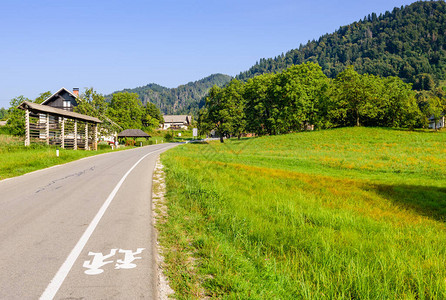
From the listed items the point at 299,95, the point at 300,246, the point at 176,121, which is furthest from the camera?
the point at 176,121

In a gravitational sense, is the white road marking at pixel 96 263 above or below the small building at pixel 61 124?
below

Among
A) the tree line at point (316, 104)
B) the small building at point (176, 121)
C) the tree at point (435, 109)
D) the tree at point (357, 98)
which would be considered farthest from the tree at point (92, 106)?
the small building at point (176, 121)

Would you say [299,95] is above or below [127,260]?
above

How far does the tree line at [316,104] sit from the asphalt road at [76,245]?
158ft

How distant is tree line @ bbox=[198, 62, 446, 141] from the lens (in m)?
55.9

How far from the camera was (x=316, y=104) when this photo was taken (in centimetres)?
6094

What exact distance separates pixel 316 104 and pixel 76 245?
62982mm

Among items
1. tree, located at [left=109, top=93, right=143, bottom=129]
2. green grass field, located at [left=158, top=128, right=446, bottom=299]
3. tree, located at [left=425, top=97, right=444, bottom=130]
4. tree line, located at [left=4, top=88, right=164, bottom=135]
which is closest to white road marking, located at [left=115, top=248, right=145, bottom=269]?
green grass field, located at [left=158, top=128, right=446, bottom=299]

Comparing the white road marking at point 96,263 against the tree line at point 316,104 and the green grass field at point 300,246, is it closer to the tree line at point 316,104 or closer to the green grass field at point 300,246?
the green grass field at point 300,246

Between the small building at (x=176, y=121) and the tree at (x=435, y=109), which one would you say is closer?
the tree at (x=435, y=109)

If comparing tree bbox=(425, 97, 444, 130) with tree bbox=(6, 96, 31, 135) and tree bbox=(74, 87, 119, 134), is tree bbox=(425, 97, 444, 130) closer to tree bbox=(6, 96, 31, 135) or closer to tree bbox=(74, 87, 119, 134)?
tree bbox=(74, 87, 119, 134)

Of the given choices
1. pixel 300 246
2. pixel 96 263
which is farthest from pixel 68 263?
pixel 300 246

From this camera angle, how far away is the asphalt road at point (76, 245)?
11.6ft

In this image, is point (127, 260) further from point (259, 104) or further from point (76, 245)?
point (259, 104)
